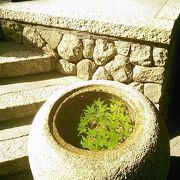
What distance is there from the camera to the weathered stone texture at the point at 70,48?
119 inches

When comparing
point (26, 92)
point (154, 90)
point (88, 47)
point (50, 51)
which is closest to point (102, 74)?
point (88, 47)

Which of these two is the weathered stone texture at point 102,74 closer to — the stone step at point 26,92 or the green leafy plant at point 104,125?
the stone step at point 26,92

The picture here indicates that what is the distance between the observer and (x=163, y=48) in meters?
2.66

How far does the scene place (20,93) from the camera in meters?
3.05

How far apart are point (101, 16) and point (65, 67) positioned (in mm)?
742

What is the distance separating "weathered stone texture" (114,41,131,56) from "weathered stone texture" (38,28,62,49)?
2.19 feet

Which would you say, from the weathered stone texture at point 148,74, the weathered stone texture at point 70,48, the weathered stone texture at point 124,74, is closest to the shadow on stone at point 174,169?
the weathered stone texture at point 148,74

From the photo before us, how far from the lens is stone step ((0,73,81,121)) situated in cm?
293

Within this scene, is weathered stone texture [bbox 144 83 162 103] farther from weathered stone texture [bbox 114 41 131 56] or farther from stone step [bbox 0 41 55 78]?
stone step [bbox 0 41 55 78]

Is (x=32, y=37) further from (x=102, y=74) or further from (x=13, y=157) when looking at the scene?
(x=13, y=157)

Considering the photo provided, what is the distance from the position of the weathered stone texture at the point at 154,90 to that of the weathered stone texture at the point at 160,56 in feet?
0.81

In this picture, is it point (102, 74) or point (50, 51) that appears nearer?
point (102, 74)

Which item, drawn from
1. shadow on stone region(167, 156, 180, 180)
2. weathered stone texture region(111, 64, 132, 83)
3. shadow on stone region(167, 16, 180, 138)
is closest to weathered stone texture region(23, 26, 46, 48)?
weathered stone texture region(111, 64, 132, 83)

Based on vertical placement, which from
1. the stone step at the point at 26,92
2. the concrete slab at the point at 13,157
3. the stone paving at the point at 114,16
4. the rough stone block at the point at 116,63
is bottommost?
the concrete slab at the point at 13,157
